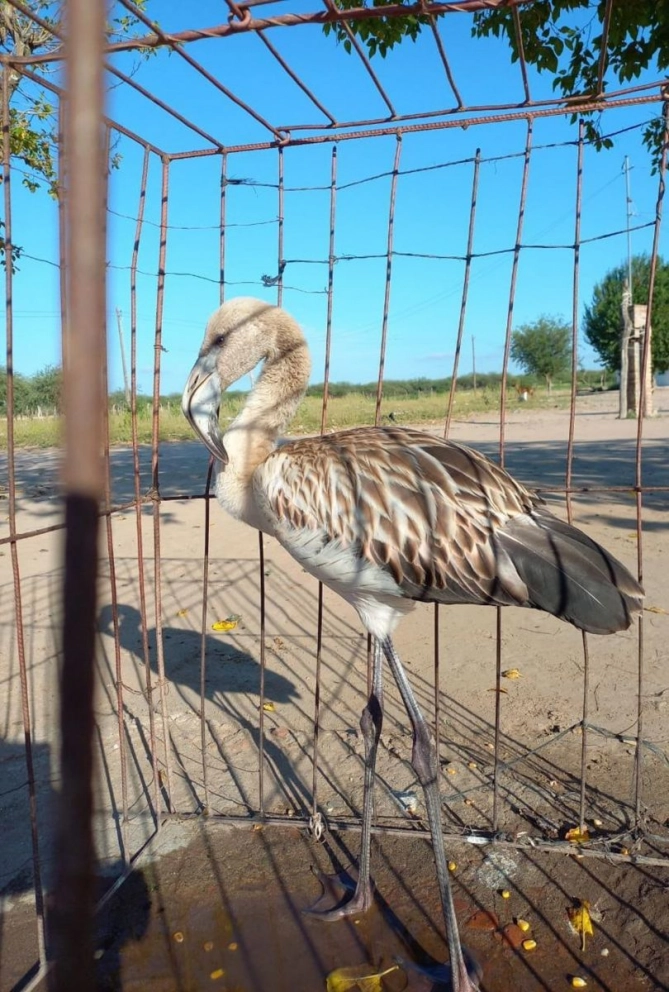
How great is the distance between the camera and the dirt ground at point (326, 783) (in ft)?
9.21

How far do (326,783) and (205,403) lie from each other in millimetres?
2159

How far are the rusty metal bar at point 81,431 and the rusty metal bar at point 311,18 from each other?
1.93 m

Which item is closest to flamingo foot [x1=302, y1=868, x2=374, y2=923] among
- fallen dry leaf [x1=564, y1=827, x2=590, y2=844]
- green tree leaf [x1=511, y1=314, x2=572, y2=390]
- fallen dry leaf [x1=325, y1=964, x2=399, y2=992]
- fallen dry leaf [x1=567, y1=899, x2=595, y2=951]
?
fallen dry leaf [x1=325, y1=964, x2=399, y2=992]

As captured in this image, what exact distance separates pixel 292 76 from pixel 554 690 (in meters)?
3.90

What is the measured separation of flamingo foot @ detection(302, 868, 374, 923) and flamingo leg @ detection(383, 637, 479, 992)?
0.34 meters

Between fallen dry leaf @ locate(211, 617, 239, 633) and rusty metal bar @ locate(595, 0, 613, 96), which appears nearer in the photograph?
rusty metal bar @ locate(595, 0, 613, 96)

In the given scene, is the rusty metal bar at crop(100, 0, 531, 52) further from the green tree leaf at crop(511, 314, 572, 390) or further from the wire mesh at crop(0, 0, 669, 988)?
the green tree leaf at crop(511, 314, 572, 390)

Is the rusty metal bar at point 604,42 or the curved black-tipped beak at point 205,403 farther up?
the rusty metal bar at point 604,42

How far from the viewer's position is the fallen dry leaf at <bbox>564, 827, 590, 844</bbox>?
3.27 m

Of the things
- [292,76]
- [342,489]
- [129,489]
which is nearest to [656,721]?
[342,489]

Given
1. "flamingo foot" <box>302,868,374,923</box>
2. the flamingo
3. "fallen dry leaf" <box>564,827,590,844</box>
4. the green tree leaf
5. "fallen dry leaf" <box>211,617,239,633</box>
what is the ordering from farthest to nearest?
the green tree leaf → "fallen dry leaf" <box>211,617,239,633</box> → "fallen dry leaf" <box>564,827,590,844</box> → "flamingo foot" <box>302,868,374,923</box> → the flamingo

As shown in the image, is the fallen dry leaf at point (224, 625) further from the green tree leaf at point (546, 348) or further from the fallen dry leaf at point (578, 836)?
the green tree leaf at point (546, 348)

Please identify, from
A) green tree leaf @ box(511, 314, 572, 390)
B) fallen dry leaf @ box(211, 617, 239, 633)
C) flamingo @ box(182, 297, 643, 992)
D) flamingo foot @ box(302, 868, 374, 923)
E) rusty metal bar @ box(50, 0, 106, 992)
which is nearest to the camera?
rusty metal bar @ box(50, 0, 106, 992)

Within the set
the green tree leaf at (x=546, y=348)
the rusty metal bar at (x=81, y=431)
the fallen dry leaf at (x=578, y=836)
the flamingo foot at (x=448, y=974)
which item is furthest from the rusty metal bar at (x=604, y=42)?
the green tree leaf at (x=546, y=348)
